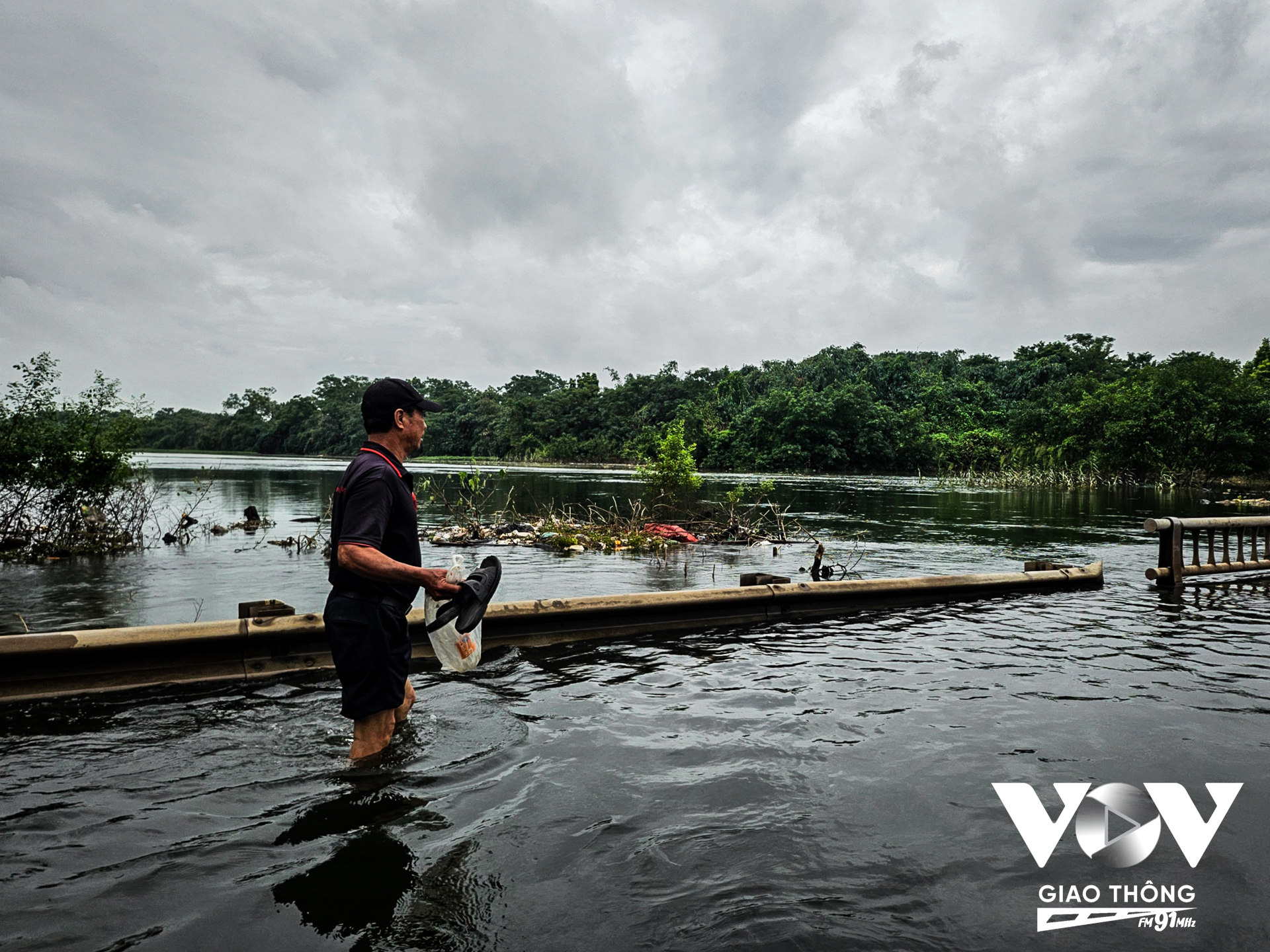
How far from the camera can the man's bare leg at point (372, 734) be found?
3.65 metres

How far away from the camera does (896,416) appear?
6819cm

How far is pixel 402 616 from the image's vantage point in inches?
140

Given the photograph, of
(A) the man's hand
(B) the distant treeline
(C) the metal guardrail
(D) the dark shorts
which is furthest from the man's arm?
(B) the distant treeline

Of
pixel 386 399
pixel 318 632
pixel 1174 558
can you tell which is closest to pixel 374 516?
pixel 386 399

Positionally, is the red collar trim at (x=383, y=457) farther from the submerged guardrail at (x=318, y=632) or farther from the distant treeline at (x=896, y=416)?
the distant treeline at (x=896, y=416)

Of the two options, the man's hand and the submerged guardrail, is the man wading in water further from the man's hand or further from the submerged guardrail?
the submerged guardrail

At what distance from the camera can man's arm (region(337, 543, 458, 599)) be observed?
126 inches

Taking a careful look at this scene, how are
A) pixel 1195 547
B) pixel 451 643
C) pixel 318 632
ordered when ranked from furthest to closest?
pixel 1195 547
pixel 318 632
pixel 451 643

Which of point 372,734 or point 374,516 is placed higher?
point 374,516

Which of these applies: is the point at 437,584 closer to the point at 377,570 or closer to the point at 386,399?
the point at 377,570

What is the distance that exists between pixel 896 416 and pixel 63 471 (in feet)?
213

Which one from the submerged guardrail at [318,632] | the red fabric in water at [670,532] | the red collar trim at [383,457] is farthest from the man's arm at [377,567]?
the red fabric in water at [670,532]

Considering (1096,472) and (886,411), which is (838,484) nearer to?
(1096,472)

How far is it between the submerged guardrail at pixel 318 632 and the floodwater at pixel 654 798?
0.20 metres
